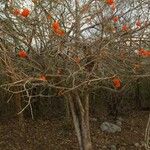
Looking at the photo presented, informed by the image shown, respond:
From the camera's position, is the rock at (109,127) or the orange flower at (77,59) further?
the rock at (109,127)

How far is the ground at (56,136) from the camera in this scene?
11.9 m

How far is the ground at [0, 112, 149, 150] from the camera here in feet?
38.9

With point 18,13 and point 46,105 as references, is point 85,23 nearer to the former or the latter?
point 18,13

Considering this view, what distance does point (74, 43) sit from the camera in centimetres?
611

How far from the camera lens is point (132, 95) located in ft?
54.9

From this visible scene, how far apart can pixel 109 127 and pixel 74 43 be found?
25.6ft

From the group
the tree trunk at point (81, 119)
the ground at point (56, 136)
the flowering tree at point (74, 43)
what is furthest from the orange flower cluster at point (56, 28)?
the ground at point (56, 136)

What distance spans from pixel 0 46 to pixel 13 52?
2.74ft

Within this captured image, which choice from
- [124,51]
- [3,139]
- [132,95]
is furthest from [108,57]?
[132,95]

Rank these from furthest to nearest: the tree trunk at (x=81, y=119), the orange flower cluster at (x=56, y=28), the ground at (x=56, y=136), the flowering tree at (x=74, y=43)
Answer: the ground at (x=56, y=136)
the tree trunk at (x=81, y=119)
the flowering tree at (x=74, y=43)
the orange flower cluster at (x=56, y=28)

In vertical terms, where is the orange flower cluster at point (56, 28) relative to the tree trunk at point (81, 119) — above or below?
above

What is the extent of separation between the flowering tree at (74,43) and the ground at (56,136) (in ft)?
16.6

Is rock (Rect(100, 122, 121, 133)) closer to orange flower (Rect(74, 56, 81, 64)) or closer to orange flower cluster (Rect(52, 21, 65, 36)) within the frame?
orange flower (Rect(74, 56, 81, 64))

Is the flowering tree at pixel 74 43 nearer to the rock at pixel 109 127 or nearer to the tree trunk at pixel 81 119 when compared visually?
the tree trunk at pixel 81 119
